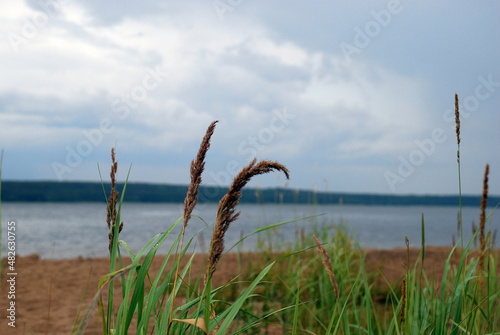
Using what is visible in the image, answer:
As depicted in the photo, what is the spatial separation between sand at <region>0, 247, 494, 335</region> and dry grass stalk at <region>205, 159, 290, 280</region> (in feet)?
9.39

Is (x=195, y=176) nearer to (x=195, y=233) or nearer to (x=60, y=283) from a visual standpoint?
(x=195, y=233)

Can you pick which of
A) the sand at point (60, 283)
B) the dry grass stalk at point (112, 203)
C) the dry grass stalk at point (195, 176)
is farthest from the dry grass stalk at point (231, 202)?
the sand at point (60, 283)

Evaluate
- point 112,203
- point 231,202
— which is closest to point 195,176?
point 231,202

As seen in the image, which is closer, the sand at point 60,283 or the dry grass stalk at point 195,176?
the dry grass stalk at point 195,176

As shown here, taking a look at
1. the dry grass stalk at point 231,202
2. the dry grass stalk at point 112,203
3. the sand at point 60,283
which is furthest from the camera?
the sand at point 60,283

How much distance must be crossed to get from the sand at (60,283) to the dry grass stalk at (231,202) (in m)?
2.86

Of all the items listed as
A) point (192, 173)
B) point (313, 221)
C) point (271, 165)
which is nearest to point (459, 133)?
point (271, 165)

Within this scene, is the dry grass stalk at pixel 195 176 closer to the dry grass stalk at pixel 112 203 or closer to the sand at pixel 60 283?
the dry grass stalk at pixel 112 203

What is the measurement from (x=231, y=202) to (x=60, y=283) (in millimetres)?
6881

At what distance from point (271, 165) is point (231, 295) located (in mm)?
4209

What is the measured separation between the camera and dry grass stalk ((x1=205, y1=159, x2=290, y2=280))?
52.8 inches

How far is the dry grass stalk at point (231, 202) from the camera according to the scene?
52.8 inches

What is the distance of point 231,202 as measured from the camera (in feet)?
4.41

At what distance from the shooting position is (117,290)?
23.5 feet
